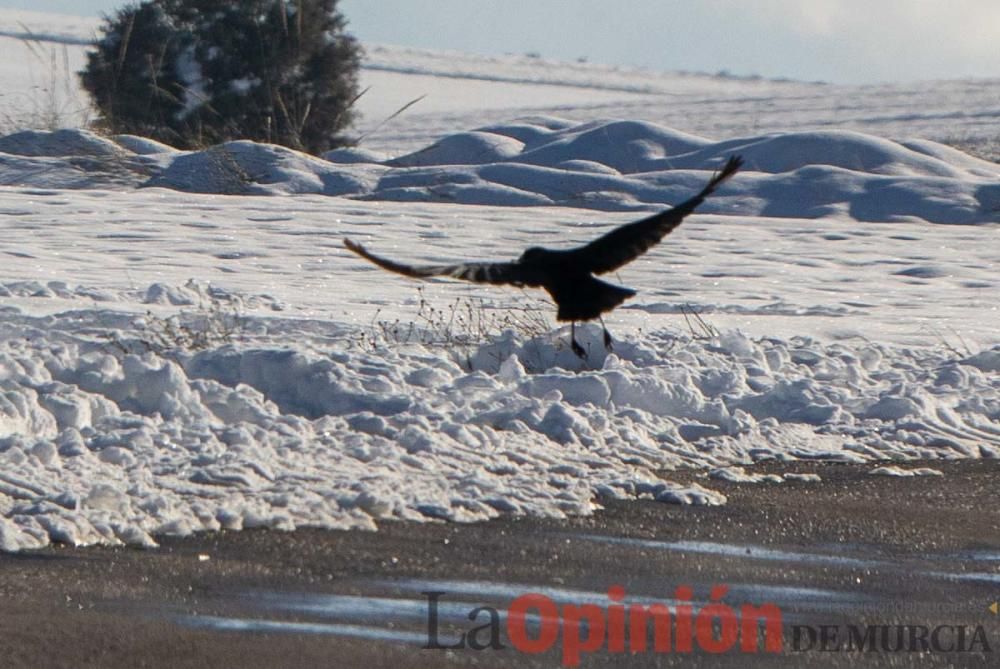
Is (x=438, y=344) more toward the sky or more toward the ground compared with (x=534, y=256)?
more toward the ground

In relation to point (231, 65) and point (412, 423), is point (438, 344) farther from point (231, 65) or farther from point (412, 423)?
point (231, 65)

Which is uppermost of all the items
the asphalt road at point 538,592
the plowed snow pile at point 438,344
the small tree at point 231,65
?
the small tree at point 231,65

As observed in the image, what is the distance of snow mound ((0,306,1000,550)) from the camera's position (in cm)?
539

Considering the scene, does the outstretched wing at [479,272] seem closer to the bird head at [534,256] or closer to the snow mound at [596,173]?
the bird head at [534,256]

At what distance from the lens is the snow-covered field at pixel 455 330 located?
19.0 feet

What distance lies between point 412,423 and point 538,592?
216 cm

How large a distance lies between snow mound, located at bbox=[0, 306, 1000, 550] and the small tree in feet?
54.2

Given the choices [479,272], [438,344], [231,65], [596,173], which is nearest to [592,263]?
[479,272]

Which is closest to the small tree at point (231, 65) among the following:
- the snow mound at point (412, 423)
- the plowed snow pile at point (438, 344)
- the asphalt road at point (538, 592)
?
the plowed snow pile at point (438, 344)

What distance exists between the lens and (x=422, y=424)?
6562mm

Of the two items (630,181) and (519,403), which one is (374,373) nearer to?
(519,403)

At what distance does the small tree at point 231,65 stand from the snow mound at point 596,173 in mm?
6583

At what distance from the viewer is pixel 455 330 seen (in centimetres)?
892

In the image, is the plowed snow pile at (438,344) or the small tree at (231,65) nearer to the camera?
the plowed snow pile at (438,344)
